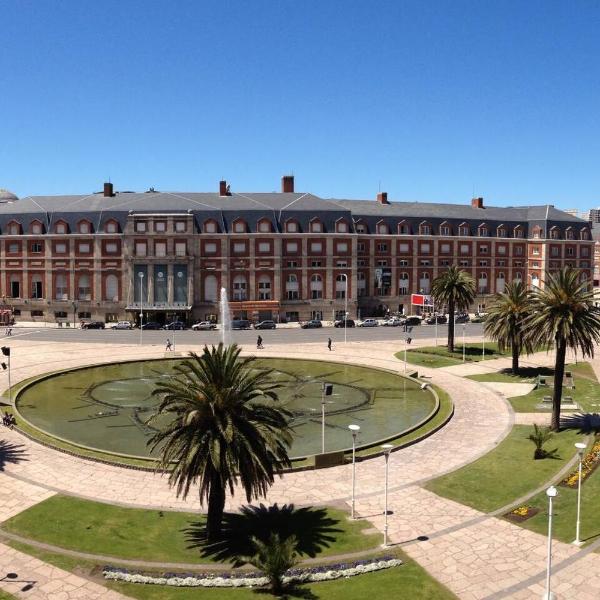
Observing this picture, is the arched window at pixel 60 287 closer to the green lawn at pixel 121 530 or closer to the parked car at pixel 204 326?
the parked car at pixel 204 326

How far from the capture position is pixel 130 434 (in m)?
36.7

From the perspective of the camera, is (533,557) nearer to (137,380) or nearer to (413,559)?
(413,559)

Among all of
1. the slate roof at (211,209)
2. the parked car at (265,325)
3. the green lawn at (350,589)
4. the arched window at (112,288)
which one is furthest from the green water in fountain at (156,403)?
the slate roof at (211,209)

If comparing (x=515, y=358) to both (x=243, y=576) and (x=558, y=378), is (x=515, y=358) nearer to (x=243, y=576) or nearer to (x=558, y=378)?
(x=558, y=378)

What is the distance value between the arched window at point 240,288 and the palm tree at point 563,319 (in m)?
59.5

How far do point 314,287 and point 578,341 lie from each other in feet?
198

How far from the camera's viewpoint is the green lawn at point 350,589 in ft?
63.4

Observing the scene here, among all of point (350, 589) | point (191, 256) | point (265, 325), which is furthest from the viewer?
point (191, 256)

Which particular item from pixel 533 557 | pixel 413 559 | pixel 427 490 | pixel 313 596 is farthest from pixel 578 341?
pixel 313 596

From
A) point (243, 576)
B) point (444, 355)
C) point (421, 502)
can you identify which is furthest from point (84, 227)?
point (243, 576)

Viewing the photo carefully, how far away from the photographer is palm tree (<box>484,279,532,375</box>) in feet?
174

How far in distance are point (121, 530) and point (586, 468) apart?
71.1 feet

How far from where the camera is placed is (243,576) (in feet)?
68.0

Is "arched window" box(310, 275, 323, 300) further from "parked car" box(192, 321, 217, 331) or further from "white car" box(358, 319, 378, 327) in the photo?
"parked car" box(192, 321, 217, 331)
